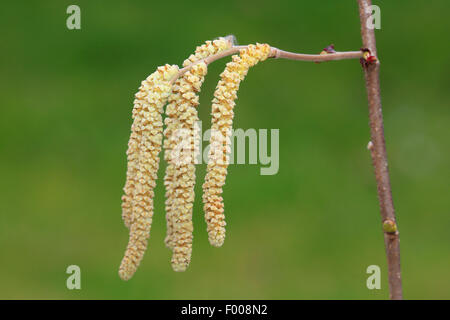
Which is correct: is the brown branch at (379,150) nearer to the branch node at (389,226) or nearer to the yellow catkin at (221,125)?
the branch node at (389,226)

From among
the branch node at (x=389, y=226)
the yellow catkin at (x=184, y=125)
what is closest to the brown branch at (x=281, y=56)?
the yellow catkin at (x=184, y=125)

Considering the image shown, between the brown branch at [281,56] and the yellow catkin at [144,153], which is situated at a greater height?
the brown branch at [281,56]

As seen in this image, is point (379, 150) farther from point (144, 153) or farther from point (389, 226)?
point (144, 153)

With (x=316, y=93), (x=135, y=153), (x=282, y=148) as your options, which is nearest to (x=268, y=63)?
(x=316, y=93)

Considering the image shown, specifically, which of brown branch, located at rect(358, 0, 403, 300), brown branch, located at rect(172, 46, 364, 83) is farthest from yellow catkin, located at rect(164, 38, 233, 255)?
brown branch, located at rect(358, 0, 403, 300)

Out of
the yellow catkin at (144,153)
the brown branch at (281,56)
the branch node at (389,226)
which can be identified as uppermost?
the brown branch at (281,56)

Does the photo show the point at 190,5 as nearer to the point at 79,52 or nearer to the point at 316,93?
the point at 79,52

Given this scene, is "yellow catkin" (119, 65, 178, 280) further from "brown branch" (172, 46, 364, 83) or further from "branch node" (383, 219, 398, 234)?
"branch node" (383, 219, 398, 234)
